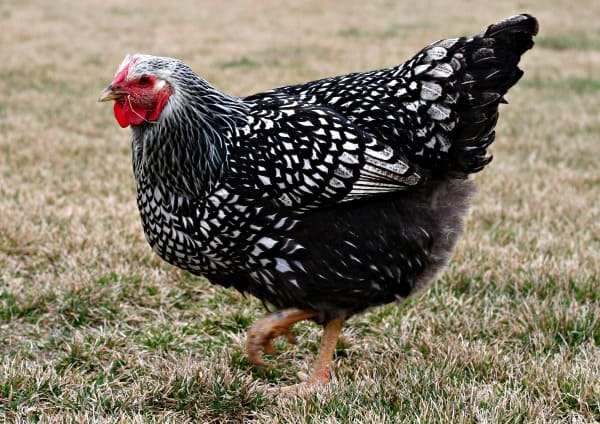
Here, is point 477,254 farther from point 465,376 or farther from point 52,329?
point 52,329

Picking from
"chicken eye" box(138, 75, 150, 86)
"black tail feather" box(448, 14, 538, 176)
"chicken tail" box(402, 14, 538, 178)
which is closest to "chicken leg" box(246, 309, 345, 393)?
"chicken tail" box(402, 14, 538, 178)

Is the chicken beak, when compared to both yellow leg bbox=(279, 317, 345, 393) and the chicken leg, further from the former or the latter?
yellow leg bbox=(279, 317, 345, 393)

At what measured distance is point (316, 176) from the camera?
9.59ft

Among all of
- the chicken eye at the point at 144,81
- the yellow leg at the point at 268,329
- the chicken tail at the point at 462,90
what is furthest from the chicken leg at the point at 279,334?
the chicken eye at the point at 144,81

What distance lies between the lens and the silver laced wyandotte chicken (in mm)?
2887

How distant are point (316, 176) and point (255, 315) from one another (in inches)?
44.8

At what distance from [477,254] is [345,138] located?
1709 mm

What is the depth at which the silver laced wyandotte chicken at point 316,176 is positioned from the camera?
2.89 m

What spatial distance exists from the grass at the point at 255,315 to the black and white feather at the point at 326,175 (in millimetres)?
432

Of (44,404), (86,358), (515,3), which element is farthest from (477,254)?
(515,3)

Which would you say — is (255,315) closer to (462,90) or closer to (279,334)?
(279,334)

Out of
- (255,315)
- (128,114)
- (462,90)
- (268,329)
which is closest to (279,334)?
(268,329)

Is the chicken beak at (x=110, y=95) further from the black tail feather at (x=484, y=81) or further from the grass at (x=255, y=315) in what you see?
the black tail feather at (x=484, y=81)

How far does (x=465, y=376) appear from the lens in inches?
119
